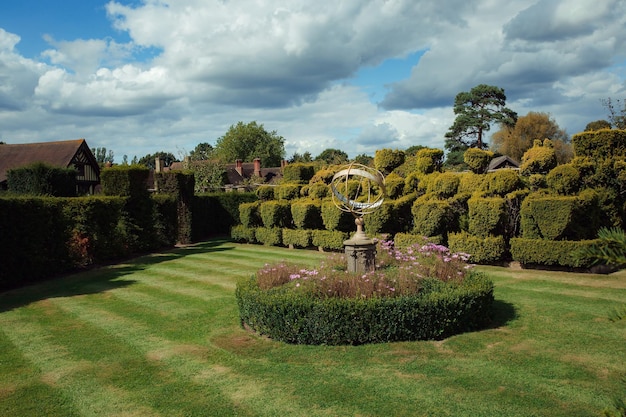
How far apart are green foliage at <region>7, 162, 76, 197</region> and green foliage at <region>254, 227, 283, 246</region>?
1068cm

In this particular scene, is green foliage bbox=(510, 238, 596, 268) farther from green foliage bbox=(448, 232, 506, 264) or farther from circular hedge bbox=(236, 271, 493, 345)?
circular hedge bbox=(236, 271, 493, 345)

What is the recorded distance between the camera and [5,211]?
14.7 meters

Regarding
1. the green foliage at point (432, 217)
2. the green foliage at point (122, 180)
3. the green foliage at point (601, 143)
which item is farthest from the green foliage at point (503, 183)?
the green foliage at point (122, 180)

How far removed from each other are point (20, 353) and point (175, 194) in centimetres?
1733

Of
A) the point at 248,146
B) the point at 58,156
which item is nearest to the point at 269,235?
the point at 58,156

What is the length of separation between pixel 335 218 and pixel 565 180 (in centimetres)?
945

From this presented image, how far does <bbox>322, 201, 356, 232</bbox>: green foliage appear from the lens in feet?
68.1


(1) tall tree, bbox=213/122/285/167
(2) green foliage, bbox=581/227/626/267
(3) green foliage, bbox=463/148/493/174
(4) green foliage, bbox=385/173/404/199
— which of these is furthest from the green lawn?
(1) tall tree, bbox=213/122/285/167

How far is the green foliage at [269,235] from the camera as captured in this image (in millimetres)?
23750

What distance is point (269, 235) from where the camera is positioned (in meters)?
24.1

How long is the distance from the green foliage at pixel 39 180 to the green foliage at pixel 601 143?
24.1 m

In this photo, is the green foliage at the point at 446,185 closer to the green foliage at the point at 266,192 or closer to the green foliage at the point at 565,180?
the green foliage at the point at 565,180

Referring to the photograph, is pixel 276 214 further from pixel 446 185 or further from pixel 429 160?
pixel 446 185

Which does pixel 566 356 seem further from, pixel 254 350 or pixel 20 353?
pixel 20 353
